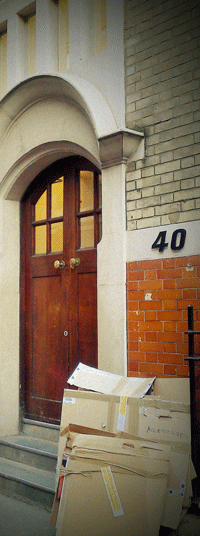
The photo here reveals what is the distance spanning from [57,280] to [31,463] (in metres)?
1.68

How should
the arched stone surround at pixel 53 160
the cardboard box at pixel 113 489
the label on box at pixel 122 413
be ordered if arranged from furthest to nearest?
the arched stone surround at pixel 53 160
the label on box at pixel 122 413
the cardboard box at pixel 113 489

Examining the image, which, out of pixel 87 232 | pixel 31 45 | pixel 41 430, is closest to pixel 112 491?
pixel 41 430

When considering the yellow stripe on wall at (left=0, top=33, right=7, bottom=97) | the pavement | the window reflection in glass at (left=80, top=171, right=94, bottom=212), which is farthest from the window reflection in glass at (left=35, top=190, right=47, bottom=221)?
the pavement

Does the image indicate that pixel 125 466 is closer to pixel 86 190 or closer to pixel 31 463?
pixel 31 463

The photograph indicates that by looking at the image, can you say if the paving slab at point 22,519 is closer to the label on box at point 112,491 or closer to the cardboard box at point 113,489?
the cardboard box at point 113,489

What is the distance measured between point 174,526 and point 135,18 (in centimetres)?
348

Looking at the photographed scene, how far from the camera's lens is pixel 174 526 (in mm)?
2488

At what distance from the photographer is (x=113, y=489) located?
8.36 feet

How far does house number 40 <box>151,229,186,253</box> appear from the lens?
3.28 meters

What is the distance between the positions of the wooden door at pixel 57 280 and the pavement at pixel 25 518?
877 millimetres

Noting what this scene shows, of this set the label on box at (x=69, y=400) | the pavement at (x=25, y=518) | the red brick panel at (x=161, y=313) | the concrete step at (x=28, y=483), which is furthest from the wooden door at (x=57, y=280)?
the label on box at (x=69, y=400)

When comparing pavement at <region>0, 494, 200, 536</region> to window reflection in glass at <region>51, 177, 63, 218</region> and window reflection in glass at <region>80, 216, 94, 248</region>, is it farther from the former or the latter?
window reflection in glass at <region>51, 177, 63, 218</region>

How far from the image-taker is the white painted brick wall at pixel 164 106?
329 centimetres

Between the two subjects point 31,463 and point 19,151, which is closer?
point 31,463
